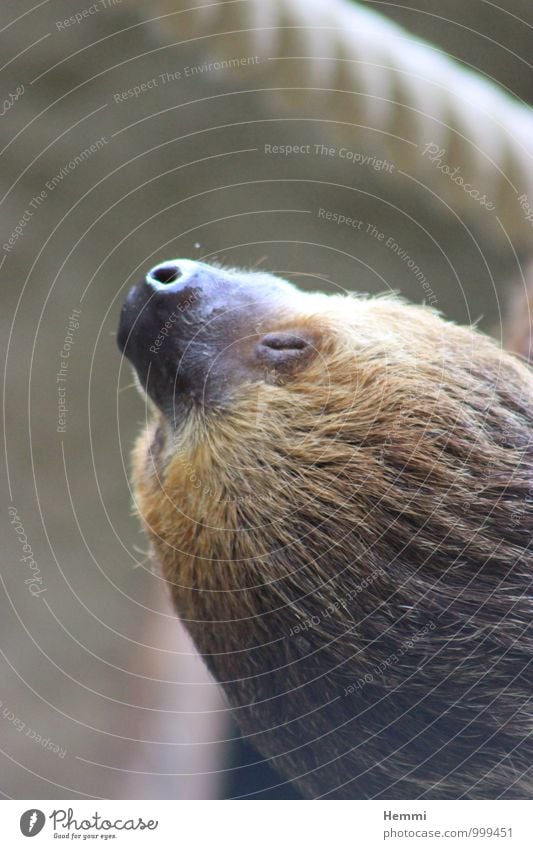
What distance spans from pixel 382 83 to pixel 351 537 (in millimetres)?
544

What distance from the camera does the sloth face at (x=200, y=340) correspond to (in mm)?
678

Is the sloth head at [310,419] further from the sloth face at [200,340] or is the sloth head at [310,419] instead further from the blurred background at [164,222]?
the blurred background at [164,222]

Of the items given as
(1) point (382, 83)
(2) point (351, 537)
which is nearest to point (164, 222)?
(1) point (382, 83)

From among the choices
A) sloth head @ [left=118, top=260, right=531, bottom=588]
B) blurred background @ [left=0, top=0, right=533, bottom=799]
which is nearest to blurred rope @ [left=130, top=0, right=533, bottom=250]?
blurred background @ [left=0, top=0, right=533, bottom=799]

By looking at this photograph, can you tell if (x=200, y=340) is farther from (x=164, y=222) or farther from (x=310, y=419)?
(x=164, y=222)

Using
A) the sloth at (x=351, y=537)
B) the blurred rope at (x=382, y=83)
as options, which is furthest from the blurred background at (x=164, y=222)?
the sloth at (x=351, y=537)

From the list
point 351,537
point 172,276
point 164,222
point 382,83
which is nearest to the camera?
point 351,537

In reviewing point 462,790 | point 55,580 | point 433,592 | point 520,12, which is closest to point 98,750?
point 55,580

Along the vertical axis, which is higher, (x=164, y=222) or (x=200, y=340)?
(x=164, y=222)

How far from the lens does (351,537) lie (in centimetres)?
59

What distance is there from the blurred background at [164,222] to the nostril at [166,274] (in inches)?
7.5

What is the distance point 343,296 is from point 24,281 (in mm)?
549

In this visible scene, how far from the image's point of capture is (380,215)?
3.64ft

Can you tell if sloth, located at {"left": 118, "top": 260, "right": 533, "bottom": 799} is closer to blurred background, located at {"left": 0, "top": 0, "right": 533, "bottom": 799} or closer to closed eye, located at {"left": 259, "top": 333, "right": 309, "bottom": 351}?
closed eye, located at {"left": 259, "top": 333, "right": 309, "bottom": 351}
